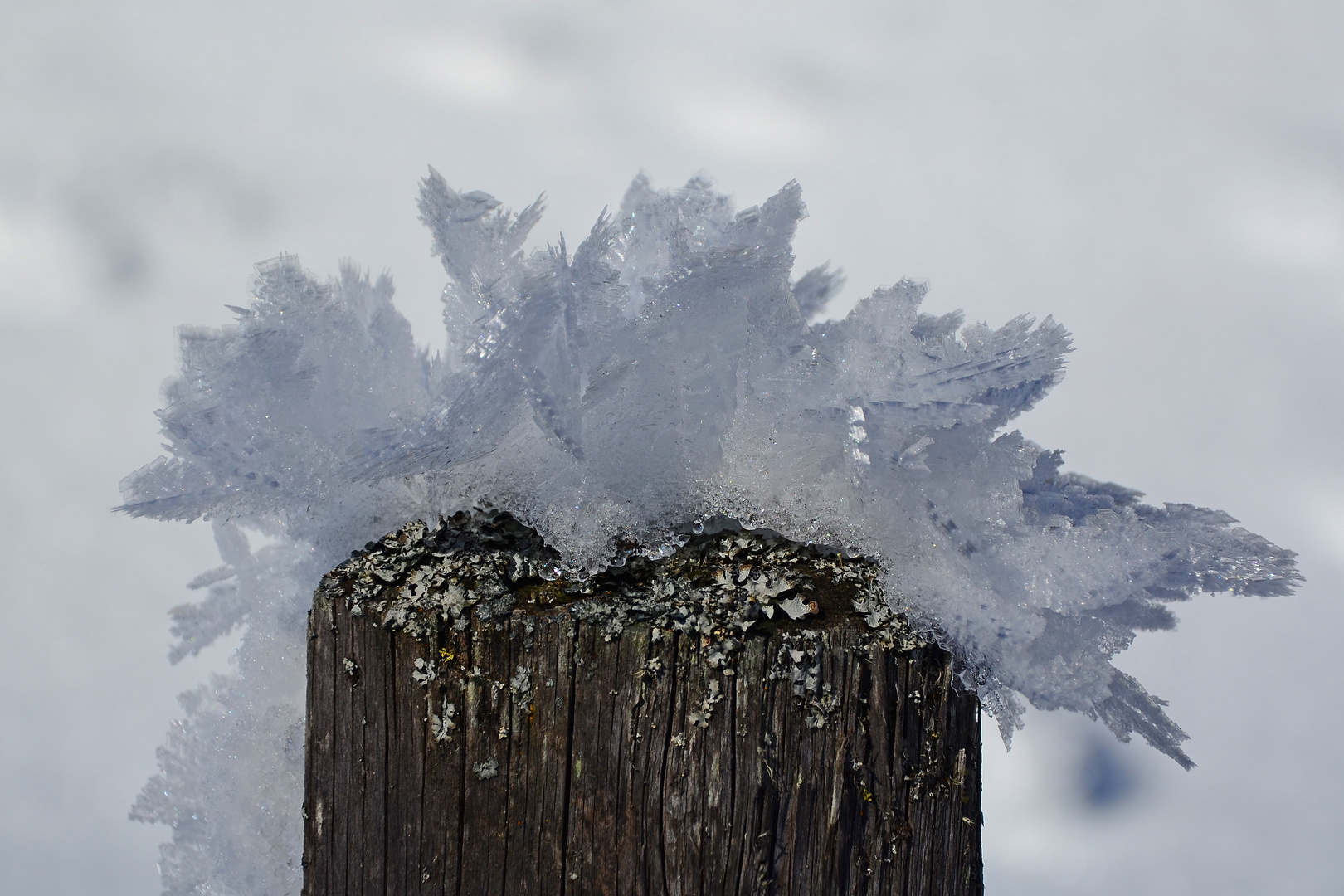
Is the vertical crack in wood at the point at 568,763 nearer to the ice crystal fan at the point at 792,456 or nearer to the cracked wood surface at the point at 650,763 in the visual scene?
the cracked wood surface at the point at 650,763

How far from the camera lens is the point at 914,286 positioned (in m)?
1.37

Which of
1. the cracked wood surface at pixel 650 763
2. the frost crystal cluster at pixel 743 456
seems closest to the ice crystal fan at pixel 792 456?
the frost crystal cluster at pixel 743 456

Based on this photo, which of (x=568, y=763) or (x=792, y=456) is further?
(x=792, y=456)

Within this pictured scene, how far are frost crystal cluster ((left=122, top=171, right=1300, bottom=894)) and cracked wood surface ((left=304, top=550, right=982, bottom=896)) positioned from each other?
0.38ft

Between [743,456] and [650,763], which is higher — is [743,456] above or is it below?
above

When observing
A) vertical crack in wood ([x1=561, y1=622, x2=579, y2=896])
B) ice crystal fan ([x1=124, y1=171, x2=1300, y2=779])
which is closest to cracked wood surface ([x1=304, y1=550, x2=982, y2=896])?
vertical crack in wood ([x1=561, y1=622, x2=579, y2=896])

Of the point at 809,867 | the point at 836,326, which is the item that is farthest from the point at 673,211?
the point at 809,867

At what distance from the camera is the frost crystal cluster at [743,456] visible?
3.83 feet

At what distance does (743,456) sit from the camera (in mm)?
1224

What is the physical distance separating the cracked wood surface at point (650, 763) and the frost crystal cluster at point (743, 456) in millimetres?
117

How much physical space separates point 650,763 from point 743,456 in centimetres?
41

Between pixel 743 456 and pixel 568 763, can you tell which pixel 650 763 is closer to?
pixel 568 763

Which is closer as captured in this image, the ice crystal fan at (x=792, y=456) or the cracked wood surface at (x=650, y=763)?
the cracked wood surface at (x=650, y=763)

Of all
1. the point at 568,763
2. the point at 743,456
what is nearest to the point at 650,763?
the point at 568,763
